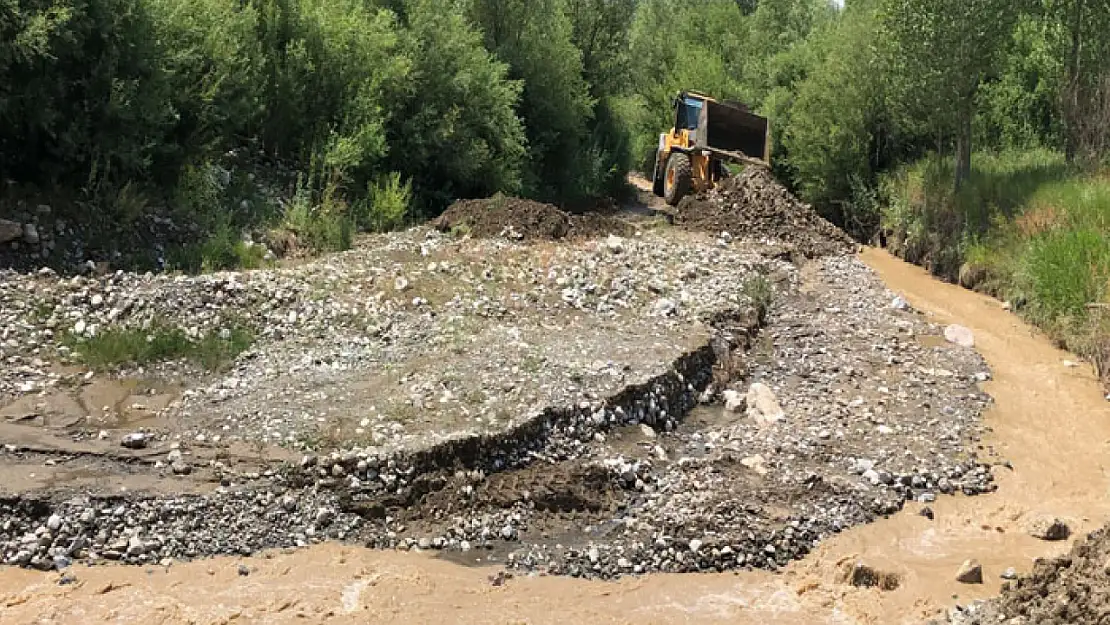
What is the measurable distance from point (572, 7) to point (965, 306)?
49.8 feet

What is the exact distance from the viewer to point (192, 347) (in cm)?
973

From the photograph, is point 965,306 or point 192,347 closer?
point 192,347

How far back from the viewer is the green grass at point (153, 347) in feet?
30.6

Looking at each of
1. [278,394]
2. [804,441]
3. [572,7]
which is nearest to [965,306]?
[804,441]

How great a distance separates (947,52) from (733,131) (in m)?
4.81

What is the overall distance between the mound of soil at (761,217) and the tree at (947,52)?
2613mm

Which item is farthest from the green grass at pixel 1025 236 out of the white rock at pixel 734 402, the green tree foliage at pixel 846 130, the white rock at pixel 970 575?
the white rock at pixel 970 575

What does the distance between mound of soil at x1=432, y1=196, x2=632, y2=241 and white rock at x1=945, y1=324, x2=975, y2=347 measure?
18.3ft

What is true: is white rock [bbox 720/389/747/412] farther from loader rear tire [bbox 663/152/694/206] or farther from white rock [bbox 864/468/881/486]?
loader rear tire [bbox 663/152/694/206]

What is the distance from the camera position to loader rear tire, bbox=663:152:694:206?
1986 cm

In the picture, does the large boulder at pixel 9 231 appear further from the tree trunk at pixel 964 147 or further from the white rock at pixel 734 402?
the tree trunk at pixel 964 147

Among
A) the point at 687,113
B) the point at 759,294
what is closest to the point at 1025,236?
the point at 759,294

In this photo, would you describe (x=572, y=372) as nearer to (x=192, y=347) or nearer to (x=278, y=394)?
(x=278, y=394)

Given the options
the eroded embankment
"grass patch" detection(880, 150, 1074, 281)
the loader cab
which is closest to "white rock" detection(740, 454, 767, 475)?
the eroded embankment
